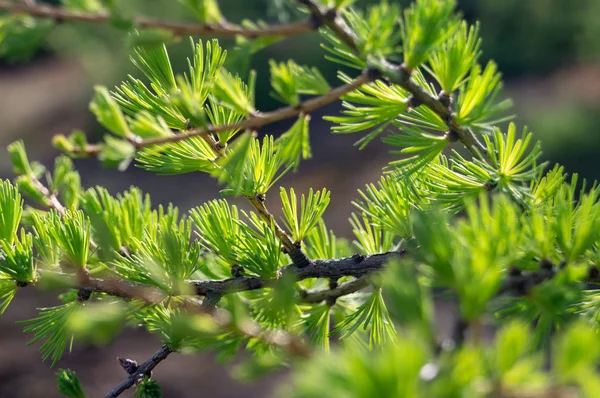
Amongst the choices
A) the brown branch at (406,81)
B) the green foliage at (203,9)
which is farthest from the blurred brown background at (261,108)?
the green foliage at (203,9)

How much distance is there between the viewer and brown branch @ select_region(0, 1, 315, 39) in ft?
0.77

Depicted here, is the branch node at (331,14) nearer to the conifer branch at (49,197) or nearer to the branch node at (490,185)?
the branch node at (490,185)

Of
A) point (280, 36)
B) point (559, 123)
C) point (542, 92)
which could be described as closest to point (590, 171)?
point (559, 123)

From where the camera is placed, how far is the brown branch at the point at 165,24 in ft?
0.77

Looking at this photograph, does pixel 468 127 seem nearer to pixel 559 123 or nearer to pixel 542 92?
pixel 559 123

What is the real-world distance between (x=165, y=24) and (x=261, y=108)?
11.2 ft

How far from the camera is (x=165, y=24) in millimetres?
247

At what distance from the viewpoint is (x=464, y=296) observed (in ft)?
0.68

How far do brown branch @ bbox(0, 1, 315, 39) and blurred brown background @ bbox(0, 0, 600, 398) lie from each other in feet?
5.85

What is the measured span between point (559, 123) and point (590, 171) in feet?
1.06

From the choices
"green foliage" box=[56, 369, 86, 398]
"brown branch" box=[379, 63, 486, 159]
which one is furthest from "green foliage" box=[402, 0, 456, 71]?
"green foliage" box=[56, 369, 86, 398]

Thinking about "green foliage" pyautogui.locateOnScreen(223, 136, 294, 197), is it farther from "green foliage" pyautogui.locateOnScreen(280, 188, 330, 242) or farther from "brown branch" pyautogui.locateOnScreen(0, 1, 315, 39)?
"brown branch" pyautogui.locateOnScreen(0, 1, 315, 39)

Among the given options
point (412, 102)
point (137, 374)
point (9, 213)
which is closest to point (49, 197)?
point (9, 213)

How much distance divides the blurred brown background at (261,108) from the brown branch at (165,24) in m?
1.78
